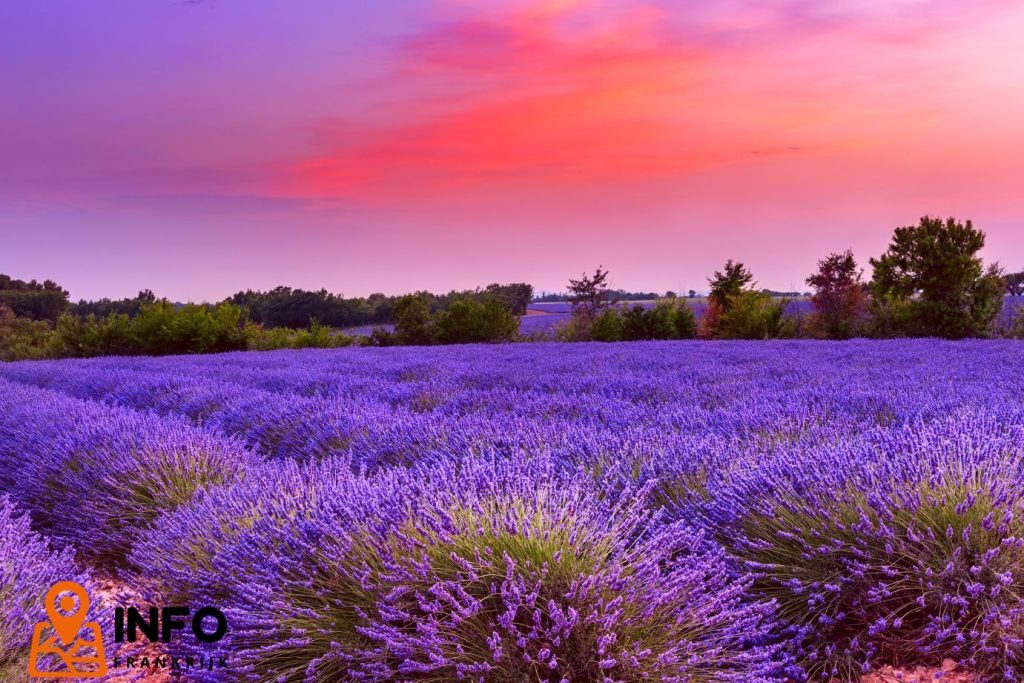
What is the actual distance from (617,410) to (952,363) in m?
3.80

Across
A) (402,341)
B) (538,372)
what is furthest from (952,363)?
(402,341)

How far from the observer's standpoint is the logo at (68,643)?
2.05 meters

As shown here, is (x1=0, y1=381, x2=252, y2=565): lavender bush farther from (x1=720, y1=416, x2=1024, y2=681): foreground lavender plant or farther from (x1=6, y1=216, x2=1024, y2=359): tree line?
(x1=6, y1=216, x2=1024, y2=359): tree line

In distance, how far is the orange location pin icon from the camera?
2156 millimetres

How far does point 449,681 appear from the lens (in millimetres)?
1824

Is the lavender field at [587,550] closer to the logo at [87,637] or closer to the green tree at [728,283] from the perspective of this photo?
the logo at [87,637]

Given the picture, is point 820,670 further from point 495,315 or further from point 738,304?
point 738,304

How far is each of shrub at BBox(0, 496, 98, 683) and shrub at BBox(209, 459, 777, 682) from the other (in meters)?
0.58

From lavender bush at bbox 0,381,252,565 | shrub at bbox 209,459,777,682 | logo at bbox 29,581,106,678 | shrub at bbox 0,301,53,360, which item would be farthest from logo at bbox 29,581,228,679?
shrub at bbox 0,301,53,360

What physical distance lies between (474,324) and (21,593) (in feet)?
44.5

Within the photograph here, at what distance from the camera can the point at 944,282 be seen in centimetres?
1496

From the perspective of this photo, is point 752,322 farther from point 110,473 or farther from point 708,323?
point 110,473

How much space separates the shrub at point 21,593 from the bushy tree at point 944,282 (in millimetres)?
15446

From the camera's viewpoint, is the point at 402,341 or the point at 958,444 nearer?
the point at 958,444
